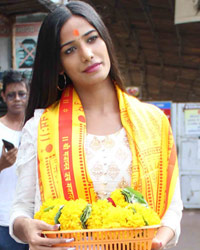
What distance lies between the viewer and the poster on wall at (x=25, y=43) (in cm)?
444

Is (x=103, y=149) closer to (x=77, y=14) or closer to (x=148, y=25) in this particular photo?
(x=77, y=14)

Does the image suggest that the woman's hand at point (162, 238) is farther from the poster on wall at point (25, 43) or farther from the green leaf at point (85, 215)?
the poster on wall at point (25, 43)

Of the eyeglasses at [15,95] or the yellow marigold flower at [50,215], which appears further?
the eyeglasses at [15,95]

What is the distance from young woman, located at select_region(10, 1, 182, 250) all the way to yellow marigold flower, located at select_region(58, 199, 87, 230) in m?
0.19

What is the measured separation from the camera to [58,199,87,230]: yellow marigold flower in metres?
1.33

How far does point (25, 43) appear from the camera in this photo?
177 inches

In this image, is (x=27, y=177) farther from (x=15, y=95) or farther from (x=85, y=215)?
(x=15, y=95)

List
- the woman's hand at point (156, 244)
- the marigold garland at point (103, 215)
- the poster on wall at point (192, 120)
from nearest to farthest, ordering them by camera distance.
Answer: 1. the marigold garland at point (103, 215)
2. the woman's hand at point (156, 244)
3. the poster on wall at point (192, 120)

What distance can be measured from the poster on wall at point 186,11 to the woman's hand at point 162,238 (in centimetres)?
427

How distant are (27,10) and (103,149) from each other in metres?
3.21

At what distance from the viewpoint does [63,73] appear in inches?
69.6

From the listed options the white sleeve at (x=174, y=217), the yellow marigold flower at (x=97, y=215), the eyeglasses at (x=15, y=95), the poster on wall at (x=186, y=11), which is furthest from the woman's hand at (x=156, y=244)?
the poster on wall at (x=186, y=11)

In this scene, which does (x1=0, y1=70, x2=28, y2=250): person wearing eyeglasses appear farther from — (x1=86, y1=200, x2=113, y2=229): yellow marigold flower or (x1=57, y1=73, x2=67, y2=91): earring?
(x1=86, y1=200, x2=113, y2=229): yellow marigold flower

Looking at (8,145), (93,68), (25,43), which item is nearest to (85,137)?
(93,68)
